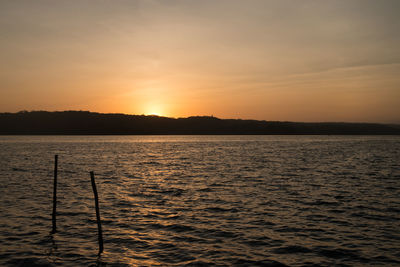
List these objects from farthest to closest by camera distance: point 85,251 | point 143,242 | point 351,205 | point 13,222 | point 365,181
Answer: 1. point 365,181
2. point 351,205
3. point 13,222
4. point 143,242
5. point 85,251

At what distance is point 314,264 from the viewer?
49.6 feet

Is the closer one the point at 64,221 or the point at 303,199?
the point at 64,221

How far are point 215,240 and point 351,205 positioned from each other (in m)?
14.4

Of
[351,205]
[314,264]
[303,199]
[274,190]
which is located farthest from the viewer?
[274,190]

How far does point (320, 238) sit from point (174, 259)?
839cm

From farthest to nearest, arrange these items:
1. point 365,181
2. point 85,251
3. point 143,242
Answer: point 365,181, point 143,242, point 85,251

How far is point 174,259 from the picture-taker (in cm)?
1548

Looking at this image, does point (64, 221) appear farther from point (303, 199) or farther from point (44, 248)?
point (303, 199)

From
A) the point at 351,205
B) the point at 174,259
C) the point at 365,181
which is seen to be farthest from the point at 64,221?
the point at 365,181

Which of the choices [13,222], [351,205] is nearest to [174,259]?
[13,222]

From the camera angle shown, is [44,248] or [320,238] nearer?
[44,248]

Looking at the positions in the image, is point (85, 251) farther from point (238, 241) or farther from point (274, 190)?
point (274, 190)

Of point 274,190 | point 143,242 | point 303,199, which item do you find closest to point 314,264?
point 143,242

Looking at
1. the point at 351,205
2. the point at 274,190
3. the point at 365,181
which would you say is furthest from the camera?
the point at 365,181
